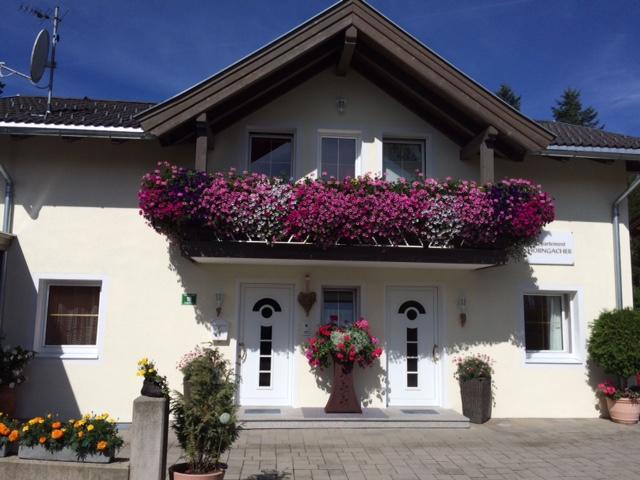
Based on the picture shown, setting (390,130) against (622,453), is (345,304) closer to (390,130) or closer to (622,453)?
(390,130)

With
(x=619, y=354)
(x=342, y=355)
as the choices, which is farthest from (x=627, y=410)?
(x=342, y=355)

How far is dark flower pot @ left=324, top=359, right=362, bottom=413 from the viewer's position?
8.54 meters

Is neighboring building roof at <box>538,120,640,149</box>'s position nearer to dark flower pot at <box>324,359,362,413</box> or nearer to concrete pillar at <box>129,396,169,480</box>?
dark flower pot at <box>324,359,362,413</box>

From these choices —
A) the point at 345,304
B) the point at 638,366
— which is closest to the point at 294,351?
the point at 345,304

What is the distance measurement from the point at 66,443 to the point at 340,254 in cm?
433

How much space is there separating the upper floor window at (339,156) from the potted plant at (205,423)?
5398 millimetres

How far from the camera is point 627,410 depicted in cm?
879

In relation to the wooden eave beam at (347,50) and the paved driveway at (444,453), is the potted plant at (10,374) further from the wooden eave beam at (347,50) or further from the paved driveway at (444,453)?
the wooden eave beam at (347,50)

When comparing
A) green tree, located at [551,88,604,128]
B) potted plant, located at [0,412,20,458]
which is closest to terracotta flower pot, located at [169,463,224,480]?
potted plant, located at [0,412,20,458]

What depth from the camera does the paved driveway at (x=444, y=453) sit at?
20.2 feet

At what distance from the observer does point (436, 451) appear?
7062 mm

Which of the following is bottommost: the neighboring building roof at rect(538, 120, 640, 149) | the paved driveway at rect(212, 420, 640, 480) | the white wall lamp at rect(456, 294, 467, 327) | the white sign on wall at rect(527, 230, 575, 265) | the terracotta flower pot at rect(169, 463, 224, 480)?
the paved driveway at rect(212, 420, 640, 480)

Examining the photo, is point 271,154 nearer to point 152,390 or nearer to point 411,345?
point 411,345

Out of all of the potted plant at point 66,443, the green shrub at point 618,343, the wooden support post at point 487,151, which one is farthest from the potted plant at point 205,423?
the green shrub at point 618,343
